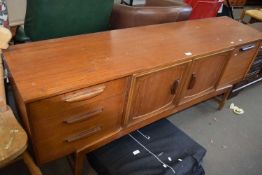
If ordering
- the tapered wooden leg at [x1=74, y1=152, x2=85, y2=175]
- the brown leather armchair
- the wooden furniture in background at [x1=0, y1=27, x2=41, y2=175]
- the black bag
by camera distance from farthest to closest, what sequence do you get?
the brown leather armchair → the black bag → the tapered wooden leg at [x1=74, y1=152, x2=85, y2=175] → the wooden furniture in background at [x1=0, y1=27, x2=41, y2=175]

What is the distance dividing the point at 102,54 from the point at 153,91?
12.8 inches

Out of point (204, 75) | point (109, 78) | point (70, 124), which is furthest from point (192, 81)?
point (70, 124)

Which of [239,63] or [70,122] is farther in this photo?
[239,63]

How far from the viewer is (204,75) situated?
1415mm

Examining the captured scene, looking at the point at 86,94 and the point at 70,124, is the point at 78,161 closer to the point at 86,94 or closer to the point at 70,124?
the point at 70,124

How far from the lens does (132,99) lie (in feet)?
3.62

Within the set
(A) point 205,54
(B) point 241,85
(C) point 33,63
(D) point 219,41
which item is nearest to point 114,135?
(C) point 33,63

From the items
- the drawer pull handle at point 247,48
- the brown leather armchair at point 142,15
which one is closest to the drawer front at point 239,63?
the drawer pull handle at point 247,48

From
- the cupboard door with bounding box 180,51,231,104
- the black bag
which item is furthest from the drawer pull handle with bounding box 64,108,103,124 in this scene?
the cupboard door with bounding box 180,51,231,104

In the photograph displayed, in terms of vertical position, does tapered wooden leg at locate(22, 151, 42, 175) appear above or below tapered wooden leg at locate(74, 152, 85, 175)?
above

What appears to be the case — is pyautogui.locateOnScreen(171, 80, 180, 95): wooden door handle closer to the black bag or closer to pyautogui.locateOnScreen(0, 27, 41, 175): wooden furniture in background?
the black bag

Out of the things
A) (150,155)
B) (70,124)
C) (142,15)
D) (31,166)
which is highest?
(142,15)

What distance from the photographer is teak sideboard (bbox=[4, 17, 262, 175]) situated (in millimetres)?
854

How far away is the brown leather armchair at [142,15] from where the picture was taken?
4.75 feet
